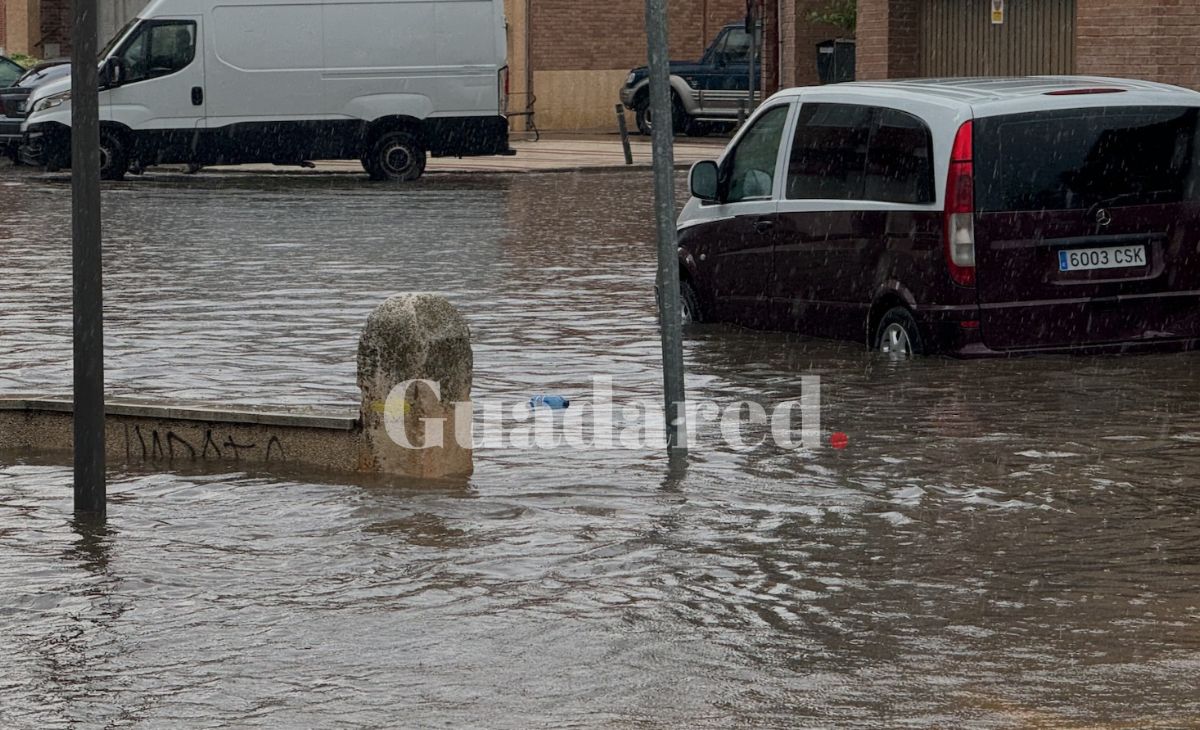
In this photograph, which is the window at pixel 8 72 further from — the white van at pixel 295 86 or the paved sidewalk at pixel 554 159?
the white van at pixel 295 86

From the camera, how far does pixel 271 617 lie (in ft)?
22.5

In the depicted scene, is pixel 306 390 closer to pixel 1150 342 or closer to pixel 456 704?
pixel 1150 342

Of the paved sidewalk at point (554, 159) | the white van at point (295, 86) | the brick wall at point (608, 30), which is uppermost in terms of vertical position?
the brick wall at point (608, 30)

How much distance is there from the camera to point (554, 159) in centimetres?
3694

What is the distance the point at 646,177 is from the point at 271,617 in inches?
1027

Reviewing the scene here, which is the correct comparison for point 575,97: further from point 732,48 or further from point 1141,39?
point 1141,39

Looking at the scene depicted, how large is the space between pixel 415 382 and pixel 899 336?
13.6 feet

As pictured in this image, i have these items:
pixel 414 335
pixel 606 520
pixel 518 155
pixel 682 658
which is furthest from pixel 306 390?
pixel 518 155

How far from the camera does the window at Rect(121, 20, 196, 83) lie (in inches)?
1204

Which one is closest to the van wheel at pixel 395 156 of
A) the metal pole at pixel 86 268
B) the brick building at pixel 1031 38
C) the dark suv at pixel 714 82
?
the brick building at pixel 1031 38

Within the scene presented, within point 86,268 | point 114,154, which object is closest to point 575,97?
point 114,154

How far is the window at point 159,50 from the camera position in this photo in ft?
100

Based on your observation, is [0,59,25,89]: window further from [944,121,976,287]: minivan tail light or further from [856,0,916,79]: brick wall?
[944,121,976,287]: minivan tail light

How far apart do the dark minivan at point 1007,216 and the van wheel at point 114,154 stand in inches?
760
